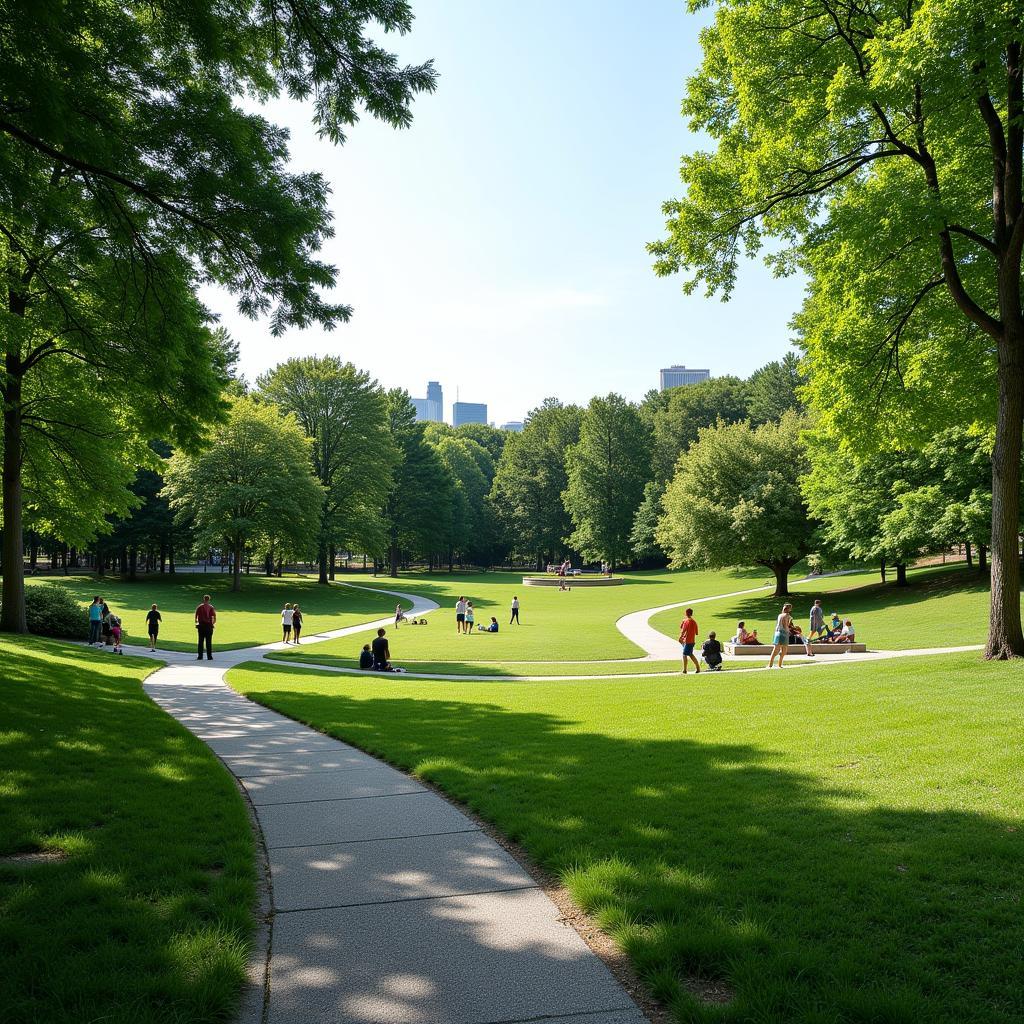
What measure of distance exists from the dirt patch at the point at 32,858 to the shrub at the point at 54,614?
2217 centimetres

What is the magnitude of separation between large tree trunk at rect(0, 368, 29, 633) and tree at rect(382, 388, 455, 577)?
53216mm

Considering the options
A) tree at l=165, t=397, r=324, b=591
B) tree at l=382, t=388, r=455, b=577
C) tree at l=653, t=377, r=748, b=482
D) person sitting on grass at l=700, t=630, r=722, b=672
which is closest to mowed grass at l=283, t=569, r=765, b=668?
person sitting on grass at l=700, t=630, r=722, b=672

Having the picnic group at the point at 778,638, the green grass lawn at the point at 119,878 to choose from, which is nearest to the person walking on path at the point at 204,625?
the green grass lawn at the point at 119,878

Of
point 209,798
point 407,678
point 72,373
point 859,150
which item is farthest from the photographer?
→ point 407,678

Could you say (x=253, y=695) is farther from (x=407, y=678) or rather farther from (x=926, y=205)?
(x=926, y=205)

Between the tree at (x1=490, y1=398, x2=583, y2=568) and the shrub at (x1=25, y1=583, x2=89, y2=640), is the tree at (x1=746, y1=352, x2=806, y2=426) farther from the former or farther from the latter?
the shrub at (x1=25, y1=583, x2=89, y2=640)

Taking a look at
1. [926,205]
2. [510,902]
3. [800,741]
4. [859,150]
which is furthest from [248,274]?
[859,150]

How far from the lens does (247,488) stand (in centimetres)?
4559

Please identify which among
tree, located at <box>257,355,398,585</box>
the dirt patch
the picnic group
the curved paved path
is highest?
tree, located at <box>257,355,398,585</box>

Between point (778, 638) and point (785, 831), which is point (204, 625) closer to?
point (778, 638)

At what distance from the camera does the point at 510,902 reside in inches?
161

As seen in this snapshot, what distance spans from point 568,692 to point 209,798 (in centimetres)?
923

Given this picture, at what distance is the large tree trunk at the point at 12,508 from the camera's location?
1873 centimetres

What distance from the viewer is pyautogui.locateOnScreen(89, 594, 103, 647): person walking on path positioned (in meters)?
22.7
